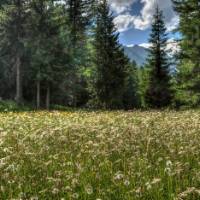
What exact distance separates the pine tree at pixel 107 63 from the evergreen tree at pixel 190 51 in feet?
30.6

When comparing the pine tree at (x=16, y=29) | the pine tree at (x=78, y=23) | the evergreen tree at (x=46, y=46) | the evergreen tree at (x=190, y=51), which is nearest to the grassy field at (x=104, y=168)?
the evergreen tree at (x=190, y=51)

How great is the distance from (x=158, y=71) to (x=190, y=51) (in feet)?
63.1

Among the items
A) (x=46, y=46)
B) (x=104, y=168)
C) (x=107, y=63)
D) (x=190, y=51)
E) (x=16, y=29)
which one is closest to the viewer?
(x=104, y=168)

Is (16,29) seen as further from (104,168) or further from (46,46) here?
(104,168)

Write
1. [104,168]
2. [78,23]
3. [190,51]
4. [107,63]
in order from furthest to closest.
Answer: [78,23], [107,63], [190,51], [104,168]

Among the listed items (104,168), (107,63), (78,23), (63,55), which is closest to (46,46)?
(63,55)

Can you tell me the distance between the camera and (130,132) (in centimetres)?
1105

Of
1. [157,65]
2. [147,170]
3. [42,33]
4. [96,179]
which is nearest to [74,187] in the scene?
[96,179]

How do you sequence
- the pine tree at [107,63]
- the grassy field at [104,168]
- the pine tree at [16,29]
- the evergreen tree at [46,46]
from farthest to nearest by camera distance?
1. the pine tree at [107,63]
2. the evergreen tree at [46,46]
3. the pine tree at [16,29]
4. the grassy field at [104,168]

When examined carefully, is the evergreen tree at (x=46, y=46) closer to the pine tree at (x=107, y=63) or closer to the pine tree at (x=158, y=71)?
the pine tree at (x=107, y=63)

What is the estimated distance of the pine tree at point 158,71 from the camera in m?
55.5

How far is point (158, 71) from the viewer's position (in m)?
56.9

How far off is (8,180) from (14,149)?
2.51 meters

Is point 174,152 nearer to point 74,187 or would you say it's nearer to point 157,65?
point 74,187
